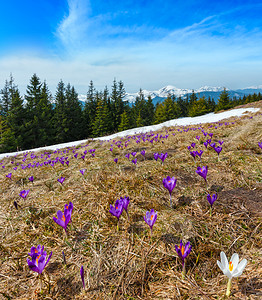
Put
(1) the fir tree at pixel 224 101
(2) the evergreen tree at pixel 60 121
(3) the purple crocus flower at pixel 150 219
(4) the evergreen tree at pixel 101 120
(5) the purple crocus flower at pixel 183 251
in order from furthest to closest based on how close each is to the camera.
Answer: (1) the fir tree at pixel 224 101 < (4) the evergreen tree at pixel 101 120 < (2) the evergreen tree at pixel 60 121 < (3) the purple crocus flower at pixel 150 219 < (5) the purple crocus flower at pixel 183 251

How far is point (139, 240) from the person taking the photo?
1.35 metres

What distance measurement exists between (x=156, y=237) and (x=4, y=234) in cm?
149

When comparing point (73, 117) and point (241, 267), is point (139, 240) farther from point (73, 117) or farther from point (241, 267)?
point (73, 117)

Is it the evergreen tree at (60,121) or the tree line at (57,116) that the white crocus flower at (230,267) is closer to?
the tree line at (57,116)

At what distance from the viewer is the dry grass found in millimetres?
1046

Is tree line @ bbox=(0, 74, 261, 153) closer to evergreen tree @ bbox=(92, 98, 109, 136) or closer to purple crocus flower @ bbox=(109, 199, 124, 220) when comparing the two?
evergreen tree @ bbox=(92, 98, 109, 136)

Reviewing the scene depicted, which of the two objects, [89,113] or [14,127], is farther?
[89,113]

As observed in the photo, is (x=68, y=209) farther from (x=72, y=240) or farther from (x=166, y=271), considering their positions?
(x=166, y=271)

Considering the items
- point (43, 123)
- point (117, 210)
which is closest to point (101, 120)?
point (43, 123)

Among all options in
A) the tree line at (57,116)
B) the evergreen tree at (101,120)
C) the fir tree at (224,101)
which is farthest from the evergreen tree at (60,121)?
the fir tree at (224,101)

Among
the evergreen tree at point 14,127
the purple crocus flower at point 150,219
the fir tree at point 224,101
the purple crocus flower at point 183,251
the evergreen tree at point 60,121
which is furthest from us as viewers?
the fir tree at point 224,101

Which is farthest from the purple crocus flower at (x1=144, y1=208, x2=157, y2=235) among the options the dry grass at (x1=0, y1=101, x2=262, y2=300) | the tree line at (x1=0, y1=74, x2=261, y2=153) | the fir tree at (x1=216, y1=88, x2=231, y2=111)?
the fir tree at (x1=216, y1=88, x2=231, y2=111)

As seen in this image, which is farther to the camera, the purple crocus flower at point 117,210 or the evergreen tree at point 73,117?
the evergreen tree at point 73,117

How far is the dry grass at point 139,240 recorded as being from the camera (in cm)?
105
